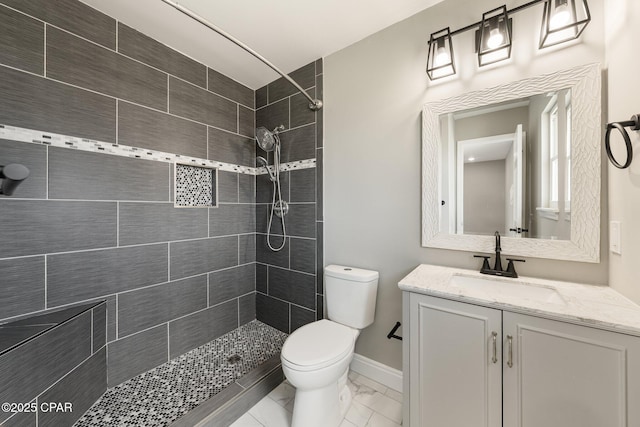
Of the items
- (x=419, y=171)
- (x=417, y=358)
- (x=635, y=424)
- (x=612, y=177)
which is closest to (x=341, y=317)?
(x=417, y=358)

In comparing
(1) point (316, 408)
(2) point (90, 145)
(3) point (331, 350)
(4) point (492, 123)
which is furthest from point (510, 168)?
(2) point (90, 145)

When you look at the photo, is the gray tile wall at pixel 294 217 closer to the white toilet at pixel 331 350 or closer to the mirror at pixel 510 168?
the white toilet at pixel 331 350

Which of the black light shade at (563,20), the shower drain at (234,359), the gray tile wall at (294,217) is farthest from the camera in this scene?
the gray tile wall at (294,217)

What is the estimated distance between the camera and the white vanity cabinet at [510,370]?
80cm

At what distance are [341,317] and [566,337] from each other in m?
1.12

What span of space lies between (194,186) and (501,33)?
2231mm

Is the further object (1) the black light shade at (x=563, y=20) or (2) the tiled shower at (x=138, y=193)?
(2) the tiled shower at (x=138, y=193)

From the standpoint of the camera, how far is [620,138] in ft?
3.29

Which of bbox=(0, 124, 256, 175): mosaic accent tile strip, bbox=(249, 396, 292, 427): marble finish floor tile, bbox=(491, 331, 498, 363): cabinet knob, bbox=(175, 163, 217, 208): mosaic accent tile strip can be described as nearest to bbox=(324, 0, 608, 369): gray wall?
bbox=(491, 331, 498, 363): cabinet knob

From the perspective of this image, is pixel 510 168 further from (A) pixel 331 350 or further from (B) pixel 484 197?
(A) pixel 331 350

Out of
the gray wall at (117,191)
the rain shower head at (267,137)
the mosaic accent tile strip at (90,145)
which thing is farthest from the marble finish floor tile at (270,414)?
the rain shower head at (267,137)

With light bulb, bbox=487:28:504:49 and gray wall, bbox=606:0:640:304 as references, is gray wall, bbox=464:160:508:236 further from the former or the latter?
light bulb, bbox=487:28:504:49

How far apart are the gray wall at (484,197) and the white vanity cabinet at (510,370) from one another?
56cm

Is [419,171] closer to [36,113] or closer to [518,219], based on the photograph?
[518,219]
